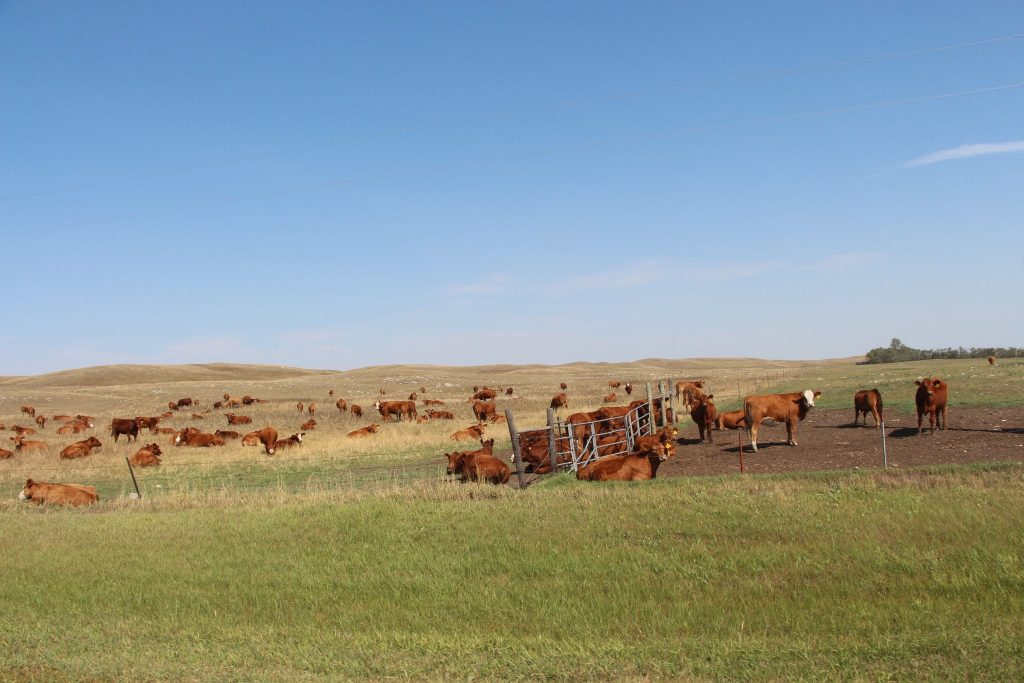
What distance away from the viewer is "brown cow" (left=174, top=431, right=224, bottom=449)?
29438 mm

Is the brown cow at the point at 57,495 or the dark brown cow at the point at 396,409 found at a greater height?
the dark brown cow at the point at 396,409

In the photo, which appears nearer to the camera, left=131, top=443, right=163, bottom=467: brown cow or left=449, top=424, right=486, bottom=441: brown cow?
left=131, top=443, right=163, bottom=467: brown cow

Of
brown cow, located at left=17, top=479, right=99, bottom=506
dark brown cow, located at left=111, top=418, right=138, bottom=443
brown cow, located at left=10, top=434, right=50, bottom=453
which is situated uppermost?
dark brown cow, located at left=111, top=418, right=138, bottom=443

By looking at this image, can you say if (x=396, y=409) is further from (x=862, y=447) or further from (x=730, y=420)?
(x=862, y=447)

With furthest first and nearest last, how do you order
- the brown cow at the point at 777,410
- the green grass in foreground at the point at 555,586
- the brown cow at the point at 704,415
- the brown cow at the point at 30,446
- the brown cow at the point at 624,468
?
the brown cow at the point at 30,446, the brown cow at the point at 704,415, the brown cow at the point at 777,410, the brown cow at the point at 624,468, the green grass in foreground at the point at 555,586

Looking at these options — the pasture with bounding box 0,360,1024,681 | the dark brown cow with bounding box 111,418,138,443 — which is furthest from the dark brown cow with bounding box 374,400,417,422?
the pasture with bounding box 0,360,1024,681

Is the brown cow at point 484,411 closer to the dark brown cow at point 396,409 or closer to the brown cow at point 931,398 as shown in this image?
the dark brown cow at point 396,409

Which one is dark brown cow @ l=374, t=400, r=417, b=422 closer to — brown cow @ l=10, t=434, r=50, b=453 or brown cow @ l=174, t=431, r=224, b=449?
brown cow @ l=174, t=431, r=224, b=449

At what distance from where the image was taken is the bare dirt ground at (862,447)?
1662cm

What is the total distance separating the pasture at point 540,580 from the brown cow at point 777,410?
253 cm

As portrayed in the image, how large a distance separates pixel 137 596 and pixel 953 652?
8960mm

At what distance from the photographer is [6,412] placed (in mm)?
56781

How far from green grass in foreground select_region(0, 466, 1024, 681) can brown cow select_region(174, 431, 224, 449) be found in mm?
14815

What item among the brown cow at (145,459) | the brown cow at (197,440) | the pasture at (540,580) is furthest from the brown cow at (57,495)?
the brown cow at (197,440)
